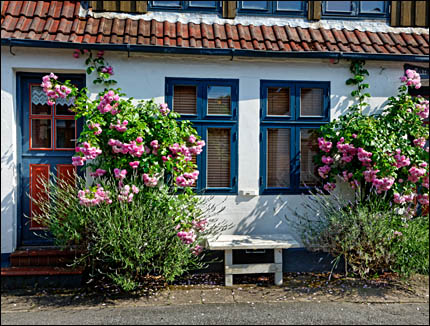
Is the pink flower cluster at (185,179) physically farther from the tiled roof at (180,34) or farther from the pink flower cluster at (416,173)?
the pink flower cluster at (416,173)

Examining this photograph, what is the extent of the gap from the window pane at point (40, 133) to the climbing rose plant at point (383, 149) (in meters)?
3.93

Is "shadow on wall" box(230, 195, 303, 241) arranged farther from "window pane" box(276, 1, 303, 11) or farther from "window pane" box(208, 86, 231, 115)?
"window pane" box(276, 1, 303, 11)

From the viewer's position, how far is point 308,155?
6.22 m

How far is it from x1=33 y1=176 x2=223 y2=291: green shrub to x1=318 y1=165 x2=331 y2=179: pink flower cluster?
6.77 feet

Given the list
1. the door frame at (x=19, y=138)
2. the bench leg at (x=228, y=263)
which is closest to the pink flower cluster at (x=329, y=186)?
the bench leg at (x=228, y=263)

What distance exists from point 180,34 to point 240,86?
117 cm

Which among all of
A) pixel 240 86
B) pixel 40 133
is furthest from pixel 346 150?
pixel 40 133

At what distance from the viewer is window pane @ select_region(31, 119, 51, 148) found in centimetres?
582

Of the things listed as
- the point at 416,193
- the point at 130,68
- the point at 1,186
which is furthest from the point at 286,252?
the point at 1,186

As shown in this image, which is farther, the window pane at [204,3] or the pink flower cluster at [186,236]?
the window pane at [204,3]

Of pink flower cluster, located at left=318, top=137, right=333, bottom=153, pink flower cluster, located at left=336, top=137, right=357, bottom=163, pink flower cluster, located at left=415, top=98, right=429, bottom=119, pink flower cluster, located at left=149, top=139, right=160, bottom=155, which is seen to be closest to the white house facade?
pink flower cluster, located at left=318, top=137, right=333, bottom=153

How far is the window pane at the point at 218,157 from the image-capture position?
603 centimetres

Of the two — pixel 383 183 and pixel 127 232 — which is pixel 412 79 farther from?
pixel 127 232

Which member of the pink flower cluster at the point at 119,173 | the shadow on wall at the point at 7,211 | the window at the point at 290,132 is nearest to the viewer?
the pink flower cluster at the point at 119,173
